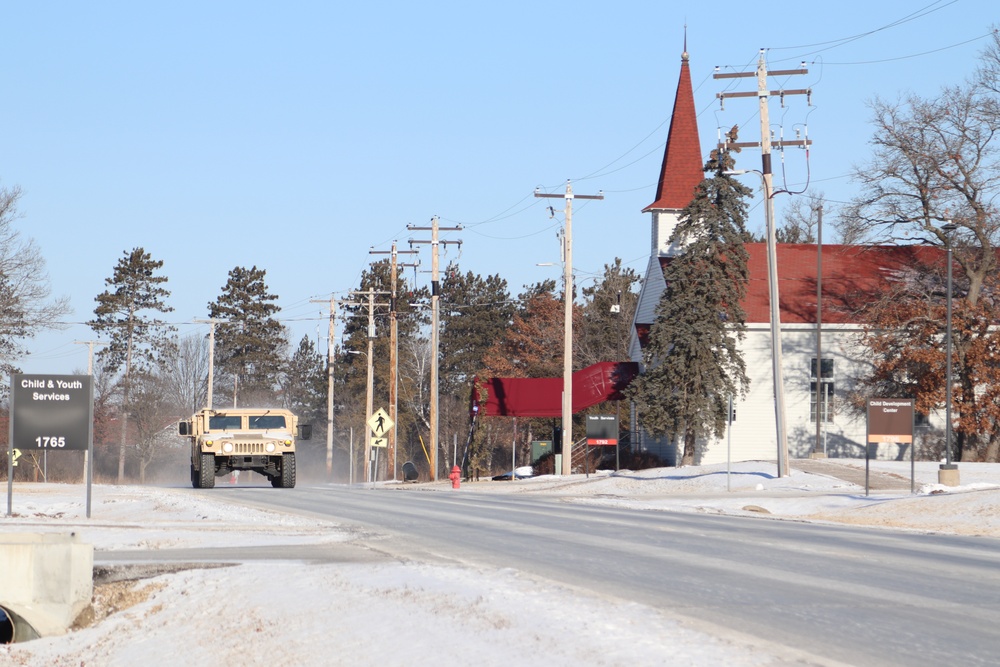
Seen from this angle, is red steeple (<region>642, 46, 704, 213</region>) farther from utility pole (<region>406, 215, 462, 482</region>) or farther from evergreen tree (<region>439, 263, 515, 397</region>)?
evergreen tree (<region>439, 263, 515, 397</region>)

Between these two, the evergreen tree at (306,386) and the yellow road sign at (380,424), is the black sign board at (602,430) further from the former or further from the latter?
the evergreen tree at (306,386)

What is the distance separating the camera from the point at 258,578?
13852 millimetres

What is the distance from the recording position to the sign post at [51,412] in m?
A: 22.2

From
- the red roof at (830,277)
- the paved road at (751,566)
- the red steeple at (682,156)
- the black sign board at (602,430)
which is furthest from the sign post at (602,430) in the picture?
the paved road at (751,566)

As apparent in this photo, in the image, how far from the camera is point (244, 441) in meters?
37.9

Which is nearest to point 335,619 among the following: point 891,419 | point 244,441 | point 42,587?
point 42,587

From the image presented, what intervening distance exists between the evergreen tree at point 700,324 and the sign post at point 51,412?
3072 cm

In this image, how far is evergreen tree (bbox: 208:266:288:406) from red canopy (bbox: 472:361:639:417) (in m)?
57.0

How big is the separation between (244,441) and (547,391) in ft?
72.1

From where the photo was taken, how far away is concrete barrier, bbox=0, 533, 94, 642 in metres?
→ 13.3

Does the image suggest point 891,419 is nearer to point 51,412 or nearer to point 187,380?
point 51,412

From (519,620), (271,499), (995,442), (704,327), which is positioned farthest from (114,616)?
(995,442)

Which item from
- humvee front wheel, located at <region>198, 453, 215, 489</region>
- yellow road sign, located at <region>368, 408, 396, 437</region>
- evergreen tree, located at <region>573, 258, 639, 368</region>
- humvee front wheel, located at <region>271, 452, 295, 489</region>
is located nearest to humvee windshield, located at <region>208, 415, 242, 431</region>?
humvee front wheel, located at <region>198, 453, 215, 489</region>

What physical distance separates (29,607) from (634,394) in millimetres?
40275
